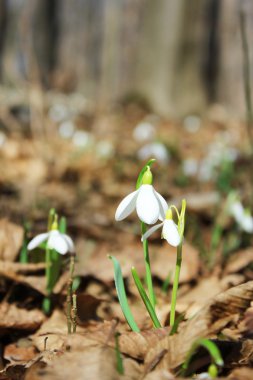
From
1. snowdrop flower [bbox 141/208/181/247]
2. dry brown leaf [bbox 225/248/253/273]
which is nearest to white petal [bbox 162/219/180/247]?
snowdrop flower [bbox 141/208/181/247]

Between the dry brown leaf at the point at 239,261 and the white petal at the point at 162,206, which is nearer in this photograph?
the white petal at the point at 162,206

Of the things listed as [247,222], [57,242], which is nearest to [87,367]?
[57,242]

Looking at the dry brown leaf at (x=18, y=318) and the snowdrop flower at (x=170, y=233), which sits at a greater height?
the snowdrop flower at (x=170, y=233)

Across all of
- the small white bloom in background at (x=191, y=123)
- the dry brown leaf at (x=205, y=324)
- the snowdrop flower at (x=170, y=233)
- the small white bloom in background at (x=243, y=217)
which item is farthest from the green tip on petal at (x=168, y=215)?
the small white bloom in background at (x=191, y=123)

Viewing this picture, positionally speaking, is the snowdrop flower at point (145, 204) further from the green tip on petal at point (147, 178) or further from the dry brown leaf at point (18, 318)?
the dry brown leaf at point (18, 318)

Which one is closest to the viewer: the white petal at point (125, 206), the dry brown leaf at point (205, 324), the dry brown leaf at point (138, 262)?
the dry brown leaf at point (205, 324)

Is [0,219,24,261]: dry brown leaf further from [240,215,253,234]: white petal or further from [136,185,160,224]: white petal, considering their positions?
[240,215,253,234]: white petal
